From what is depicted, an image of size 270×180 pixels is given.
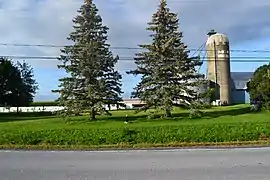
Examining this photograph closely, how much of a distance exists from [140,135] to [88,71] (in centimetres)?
2156

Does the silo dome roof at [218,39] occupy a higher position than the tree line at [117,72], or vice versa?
the silo dome roof at [218,39]

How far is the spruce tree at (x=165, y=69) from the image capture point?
44.6 meters

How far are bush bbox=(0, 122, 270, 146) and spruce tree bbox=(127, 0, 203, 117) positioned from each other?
66.1ft

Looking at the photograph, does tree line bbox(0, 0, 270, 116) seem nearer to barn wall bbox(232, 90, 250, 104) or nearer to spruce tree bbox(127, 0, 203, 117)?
spruce tree bbox(127, 0, 203, 117)

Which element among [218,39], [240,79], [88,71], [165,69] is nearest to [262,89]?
[165,69]

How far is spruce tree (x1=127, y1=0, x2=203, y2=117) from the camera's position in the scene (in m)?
44.6

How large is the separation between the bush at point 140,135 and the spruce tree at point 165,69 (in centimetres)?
2014

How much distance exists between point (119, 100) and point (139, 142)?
72.8ft

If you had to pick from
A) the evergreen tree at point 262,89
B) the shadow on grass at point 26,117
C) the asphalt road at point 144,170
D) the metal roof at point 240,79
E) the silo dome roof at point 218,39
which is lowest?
the asphalt road at point 144,170

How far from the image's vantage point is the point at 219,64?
279ft

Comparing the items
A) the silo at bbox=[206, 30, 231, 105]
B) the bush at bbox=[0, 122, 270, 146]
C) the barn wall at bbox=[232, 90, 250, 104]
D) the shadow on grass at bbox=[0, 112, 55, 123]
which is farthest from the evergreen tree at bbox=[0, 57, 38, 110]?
the bush at bbox=[0, 122, 270, 146]

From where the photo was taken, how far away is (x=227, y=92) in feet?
287

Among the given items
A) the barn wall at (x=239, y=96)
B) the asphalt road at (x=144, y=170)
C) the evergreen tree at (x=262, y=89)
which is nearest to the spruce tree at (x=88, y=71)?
the evergreen tree at (x=262, y=89)

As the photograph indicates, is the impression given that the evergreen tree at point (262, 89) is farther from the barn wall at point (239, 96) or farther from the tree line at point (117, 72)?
the barn wall at point (239, 96)
